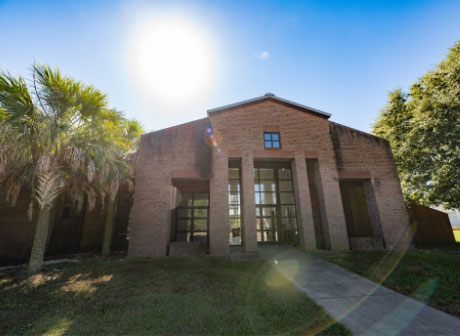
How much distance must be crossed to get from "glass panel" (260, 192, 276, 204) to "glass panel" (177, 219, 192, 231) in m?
4.74

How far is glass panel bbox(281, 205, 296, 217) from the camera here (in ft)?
40.0

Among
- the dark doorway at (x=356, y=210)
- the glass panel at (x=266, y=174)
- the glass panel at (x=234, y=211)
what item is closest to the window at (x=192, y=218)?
the glass panel at (x=234, y=211)

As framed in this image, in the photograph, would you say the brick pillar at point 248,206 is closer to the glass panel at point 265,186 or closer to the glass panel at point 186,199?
the glass panel at point 265,186

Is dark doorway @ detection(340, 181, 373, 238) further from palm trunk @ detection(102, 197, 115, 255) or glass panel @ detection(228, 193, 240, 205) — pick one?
palm trunk @ detection(102, 197, 115, 255)

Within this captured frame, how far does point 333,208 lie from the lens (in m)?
9.63

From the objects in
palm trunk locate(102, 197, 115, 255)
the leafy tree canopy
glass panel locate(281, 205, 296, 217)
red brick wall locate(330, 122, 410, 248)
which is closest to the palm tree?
palm trunk locate(102, 197, 115, 255)

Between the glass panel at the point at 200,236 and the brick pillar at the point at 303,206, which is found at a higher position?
the brick pillar at the point at 303,206

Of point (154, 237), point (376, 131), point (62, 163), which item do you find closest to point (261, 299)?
point (154, 237)

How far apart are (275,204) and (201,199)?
15.5 feet

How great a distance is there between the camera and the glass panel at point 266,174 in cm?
1305

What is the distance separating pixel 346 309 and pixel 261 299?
1670 millimetres

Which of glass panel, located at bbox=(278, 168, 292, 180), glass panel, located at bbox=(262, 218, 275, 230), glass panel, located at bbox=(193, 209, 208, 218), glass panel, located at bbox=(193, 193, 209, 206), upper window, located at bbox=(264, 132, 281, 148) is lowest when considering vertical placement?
glass panel, located at bbox=(262, 218, 275, 230)

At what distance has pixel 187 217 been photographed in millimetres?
11781

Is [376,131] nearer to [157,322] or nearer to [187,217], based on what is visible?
[187,217]
